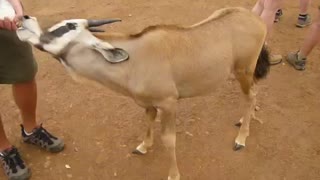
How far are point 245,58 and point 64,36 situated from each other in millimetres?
1416

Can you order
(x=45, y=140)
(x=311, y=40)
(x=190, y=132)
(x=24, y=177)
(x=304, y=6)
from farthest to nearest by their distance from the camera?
(x=304, y=6), (x=311, y=40), (x=190, y=132), (x=45, y=140), (x=24, y=177)

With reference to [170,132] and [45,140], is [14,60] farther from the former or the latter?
[170,132]

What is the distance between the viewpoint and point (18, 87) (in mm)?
3699

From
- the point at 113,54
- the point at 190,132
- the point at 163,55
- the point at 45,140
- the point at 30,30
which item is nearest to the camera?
the point at 30,30

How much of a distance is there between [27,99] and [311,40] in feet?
9.75

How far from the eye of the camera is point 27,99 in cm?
379

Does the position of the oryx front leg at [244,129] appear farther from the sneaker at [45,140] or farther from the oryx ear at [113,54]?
the sneaker at [45,140]

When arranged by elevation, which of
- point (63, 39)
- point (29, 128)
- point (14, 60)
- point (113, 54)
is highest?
point (63, 39)

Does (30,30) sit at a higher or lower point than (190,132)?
higher

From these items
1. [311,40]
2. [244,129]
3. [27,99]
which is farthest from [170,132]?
[311,40]

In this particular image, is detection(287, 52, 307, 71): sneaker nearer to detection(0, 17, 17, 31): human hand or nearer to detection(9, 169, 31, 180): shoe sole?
detection(9, 169, 31, 180): shoe sole

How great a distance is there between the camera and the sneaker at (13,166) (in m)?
3.76

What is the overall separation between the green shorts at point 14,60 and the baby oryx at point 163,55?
1.61 ft

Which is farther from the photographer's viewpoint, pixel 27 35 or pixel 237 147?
pixel 237 147
